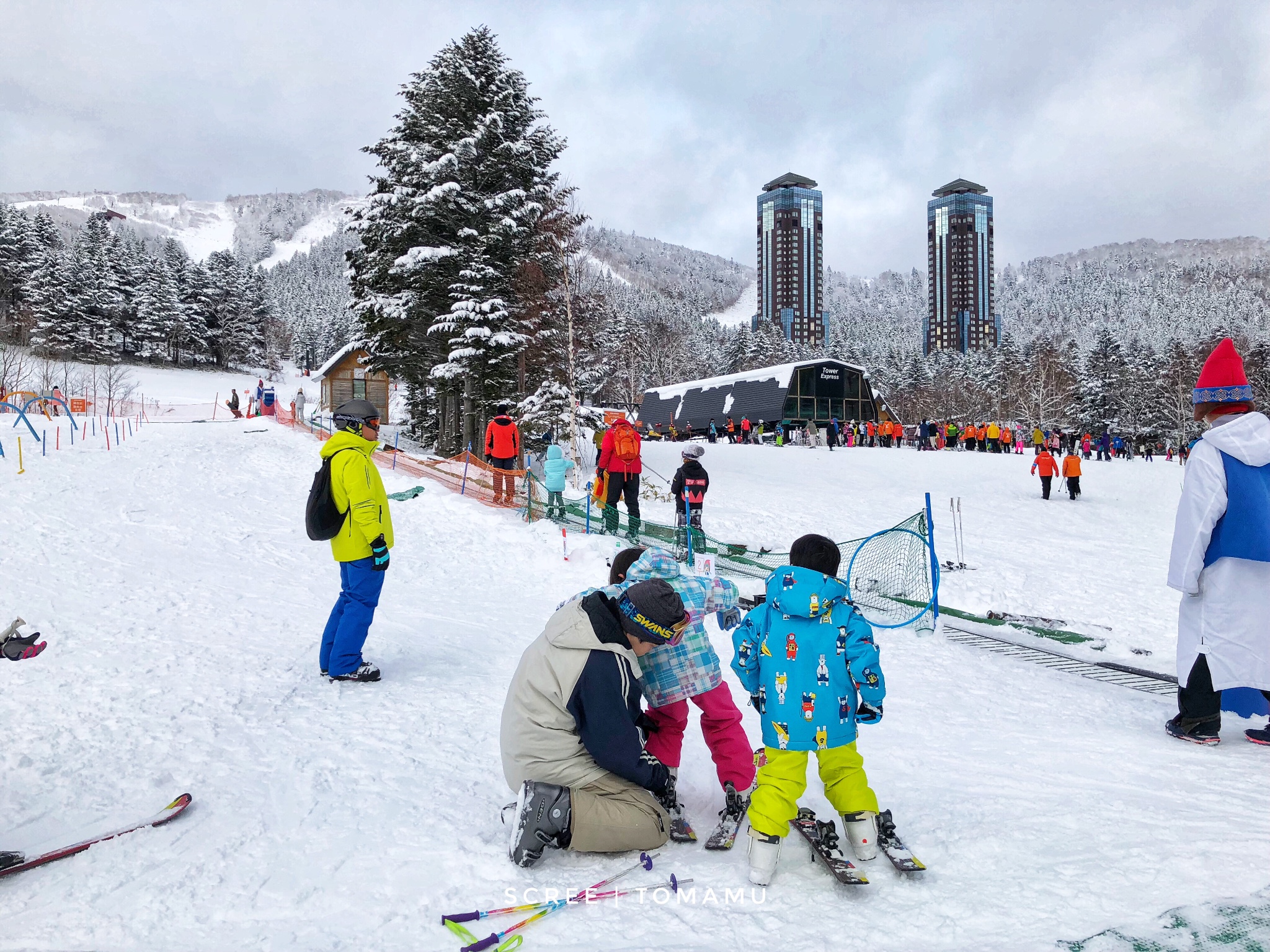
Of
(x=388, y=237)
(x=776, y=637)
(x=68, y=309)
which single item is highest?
(x=68, y=309)

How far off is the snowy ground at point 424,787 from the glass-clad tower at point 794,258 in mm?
185300

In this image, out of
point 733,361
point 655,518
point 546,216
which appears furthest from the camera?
point 733,361

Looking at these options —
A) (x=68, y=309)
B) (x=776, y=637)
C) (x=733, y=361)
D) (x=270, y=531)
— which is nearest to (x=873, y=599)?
(x=776, y=637)

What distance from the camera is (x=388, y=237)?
70.9ft

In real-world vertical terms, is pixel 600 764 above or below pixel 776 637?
below

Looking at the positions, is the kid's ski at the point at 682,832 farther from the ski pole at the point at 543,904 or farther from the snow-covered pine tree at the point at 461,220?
the snow-covered pine tree at the point at 461,220

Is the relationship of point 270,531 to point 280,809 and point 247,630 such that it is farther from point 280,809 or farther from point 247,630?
point 280,809

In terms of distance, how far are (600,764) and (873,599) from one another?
6.22 metres

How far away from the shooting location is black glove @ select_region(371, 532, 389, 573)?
514 centimetres

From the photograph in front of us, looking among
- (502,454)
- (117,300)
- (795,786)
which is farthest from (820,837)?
(117,300)

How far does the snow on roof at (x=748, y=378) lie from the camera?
42.2 metres

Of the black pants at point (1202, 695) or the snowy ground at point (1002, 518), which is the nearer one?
the black pants at point (1202, 695)

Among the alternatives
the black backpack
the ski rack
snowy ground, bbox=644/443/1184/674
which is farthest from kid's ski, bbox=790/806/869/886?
snowy ground, bbox=644/443/1184/674

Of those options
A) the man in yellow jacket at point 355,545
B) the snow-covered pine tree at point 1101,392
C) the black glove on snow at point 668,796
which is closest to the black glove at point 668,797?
the black glove on snow at point 668,796
